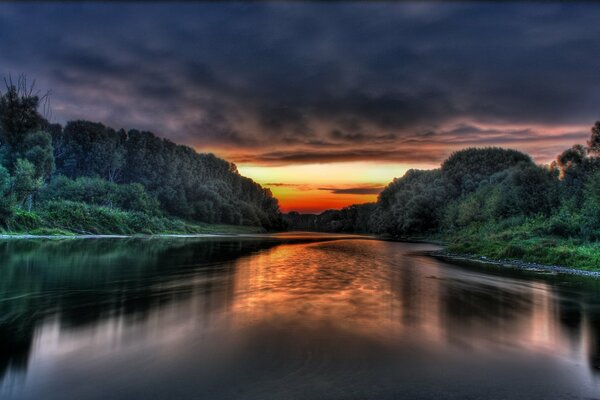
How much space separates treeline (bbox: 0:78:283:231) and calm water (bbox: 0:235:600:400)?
147 feet

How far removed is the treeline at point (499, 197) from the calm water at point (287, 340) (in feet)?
90.8

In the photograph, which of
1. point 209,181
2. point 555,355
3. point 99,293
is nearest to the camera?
point 555,355

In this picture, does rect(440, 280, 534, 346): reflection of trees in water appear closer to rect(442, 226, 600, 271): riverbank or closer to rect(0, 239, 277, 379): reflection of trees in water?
rect(0, 239, 277, 379): reflection of trees in water

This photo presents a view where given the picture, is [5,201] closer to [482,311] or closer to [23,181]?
[23,181]

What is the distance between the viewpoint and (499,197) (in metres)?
71.2

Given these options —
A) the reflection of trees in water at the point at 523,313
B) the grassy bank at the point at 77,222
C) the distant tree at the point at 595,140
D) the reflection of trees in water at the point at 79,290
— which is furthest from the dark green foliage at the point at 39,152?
the distant tree at the point at 595,140

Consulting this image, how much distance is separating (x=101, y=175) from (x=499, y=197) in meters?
115

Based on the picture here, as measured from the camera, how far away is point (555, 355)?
10.1 metres

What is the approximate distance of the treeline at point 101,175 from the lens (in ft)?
206

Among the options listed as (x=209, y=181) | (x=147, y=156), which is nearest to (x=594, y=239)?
(x=147, y=156)

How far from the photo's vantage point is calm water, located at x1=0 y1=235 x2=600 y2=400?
24.5 feet

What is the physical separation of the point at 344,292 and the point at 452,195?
343 ft

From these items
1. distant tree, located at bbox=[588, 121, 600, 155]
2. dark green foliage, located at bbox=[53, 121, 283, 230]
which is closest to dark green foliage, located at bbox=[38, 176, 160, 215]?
dark green foliage, located at bbox=[53, 121, 283, 230]

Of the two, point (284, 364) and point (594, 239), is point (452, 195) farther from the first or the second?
point (284, 364)
